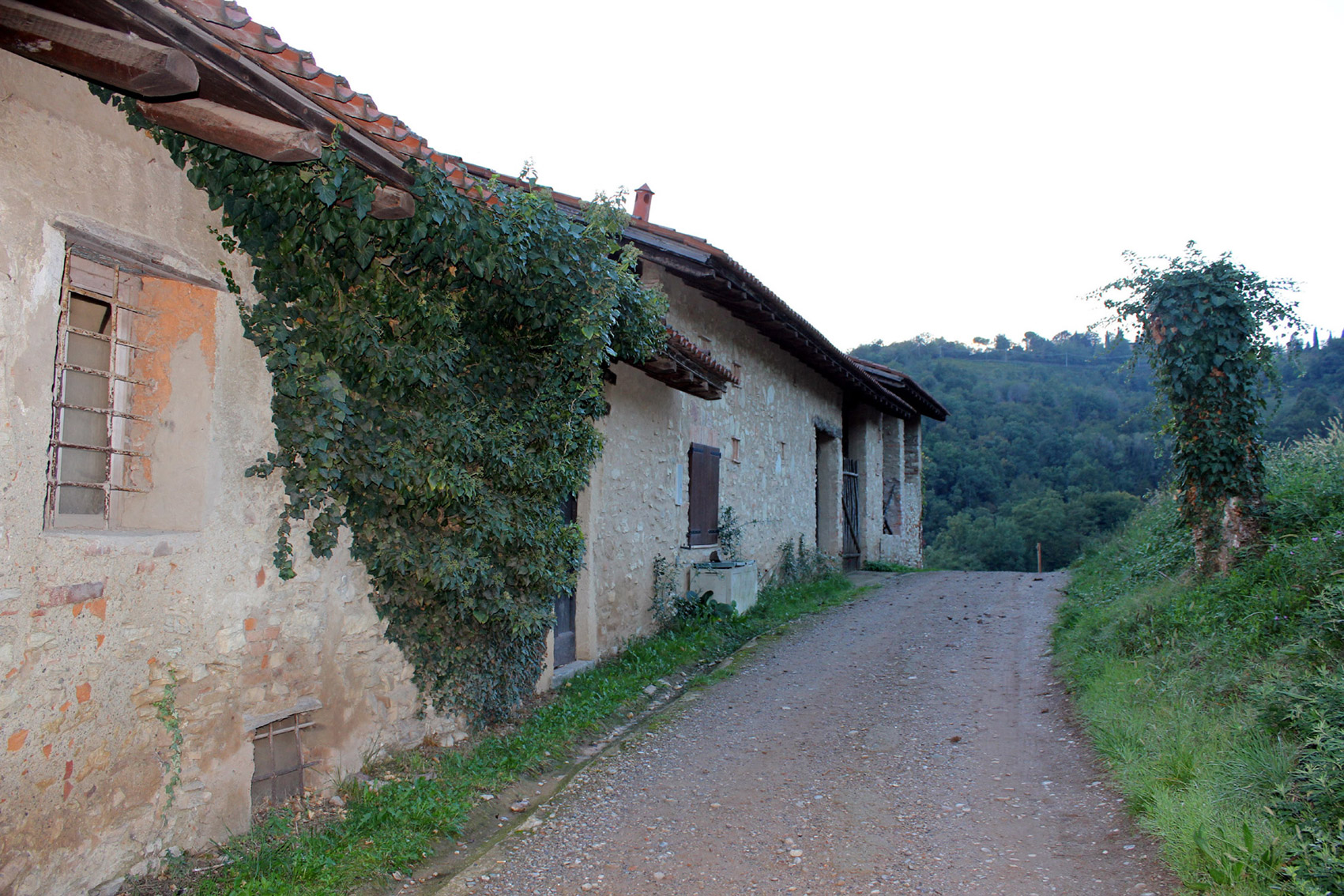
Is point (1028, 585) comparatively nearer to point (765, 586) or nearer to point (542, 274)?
point (765, 586)

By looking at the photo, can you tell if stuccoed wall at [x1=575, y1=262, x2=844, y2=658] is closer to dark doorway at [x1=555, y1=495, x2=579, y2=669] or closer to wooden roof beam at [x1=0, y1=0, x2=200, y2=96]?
dark doorway at [x1=555, y1=495, x2=579, y2=669]

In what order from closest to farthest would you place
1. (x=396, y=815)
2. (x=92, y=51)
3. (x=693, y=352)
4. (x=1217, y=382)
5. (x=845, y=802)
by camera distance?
(x=92, y=51), (x=396, y=815), (x=845, y=802), (x=1217, y=382), (x=693, y=352)

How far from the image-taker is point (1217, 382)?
249 inches

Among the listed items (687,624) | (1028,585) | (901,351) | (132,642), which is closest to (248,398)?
(132,642)

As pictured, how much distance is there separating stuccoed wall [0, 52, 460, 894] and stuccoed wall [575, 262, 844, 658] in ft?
10.1

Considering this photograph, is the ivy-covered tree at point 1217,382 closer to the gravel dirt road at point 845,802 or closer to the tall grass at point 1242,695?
the tall grass at point 1242,695

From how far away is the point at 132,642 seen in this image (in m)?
3.10

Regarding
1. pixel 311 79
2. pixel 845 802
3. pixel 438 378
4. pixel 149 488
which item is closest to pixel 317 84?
pixel 311 79

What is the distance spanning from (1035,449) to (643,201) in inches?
1239

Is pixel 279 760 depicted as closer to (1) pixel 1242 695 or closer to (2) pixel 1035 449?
(1) pixel 1242 695

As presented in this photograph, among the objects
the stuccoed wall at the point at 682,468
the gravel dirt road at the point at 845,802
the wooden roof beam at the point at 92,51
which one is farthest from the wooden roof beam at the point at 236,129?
the stuccoed wall at the point at 682,468

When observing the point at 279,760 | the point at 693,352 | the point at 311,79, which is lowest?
the point at 279,760

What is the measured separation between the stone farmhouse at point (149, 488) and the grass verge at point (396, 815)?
0.51 feet

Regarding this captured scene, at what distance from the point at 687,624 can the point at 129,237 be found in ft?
20.0
